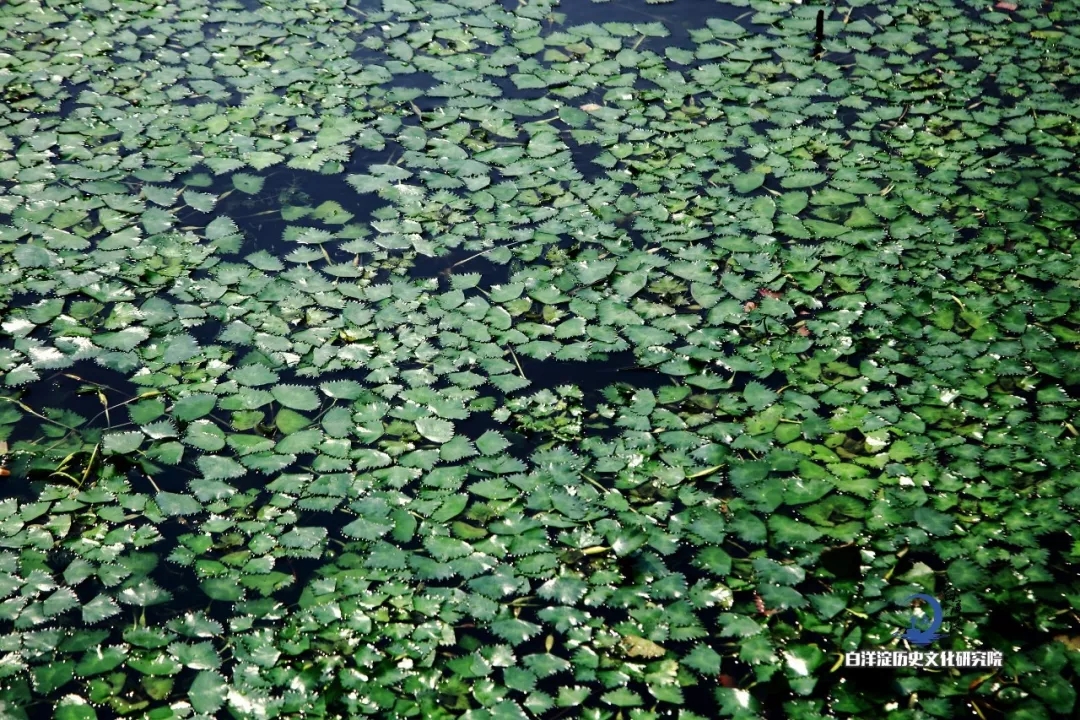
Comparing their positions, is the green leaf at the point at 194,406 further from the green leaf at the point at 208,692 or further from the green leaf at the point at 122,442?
the green leaf at the point at 208,692

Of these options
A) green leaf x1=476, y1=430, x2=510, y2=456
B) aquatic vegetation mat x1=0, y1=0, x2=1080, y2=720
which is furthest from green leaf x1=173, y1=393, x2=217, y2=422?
green leaf x1=476, y1=430, x2=510, y2=456

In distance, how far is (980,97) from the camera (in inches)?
139

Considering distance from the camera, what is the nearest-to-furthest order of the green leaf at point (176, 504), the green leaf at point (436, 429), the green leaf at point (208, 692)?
the green leaf at point (208, 692) < the green leaf at point (176, 504) < the green leaf at point (436, 429)

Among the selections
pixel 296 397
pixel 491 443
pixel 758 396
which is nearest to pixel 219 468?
pixel 296 397

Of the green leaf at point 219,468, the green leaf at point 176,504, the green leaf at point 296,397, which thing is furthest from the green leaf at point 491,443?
the green leaf at point 176,504

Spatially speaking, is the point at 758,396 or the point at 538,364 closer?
the point at 758,396

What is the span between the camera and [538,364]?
263cm

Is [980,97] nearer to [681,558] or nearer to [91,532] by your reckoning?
[681,558]

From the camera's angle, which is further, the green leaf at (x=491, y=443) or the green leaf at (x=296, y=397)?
the green leaf at (x=296, y=397)

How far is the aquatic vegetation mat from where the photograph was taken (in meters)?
2.03

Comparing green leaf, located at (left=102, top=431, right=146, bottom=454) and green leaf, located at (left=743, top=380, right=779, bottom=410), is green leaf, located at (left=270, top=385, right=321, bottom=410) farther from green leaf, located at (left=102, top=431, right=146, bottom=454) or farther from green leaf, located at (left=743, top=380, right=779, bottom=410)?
green leaf, located at (left=743, top=380, right=779, bottom=410)

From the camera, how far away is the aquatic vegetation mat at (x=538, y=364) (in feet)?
6.67

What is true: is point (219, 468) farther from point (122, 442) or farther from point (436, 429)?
point (436, 429)

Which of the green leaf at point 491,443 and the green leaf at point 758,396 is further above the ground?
the green leaf at point 758,396
